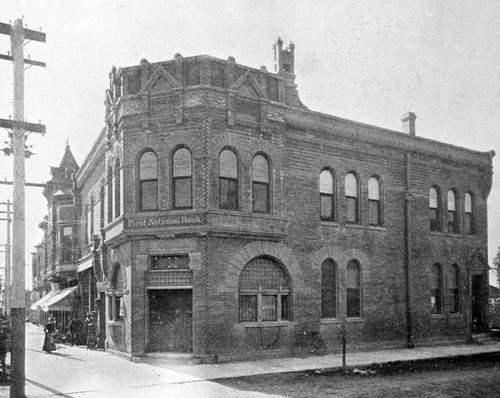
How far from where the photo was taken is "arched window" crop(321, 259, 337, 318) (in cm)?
2161

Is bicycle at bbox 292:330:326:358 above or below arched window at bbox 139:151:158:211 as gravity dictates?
below

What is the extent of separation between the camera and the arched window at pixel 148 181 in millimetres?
19297

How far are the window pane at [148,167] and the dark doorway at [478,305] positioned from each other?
17.1m

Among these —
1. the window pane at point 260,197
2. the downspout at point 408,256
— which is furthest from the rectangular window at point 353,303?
the window pane at point 260,197

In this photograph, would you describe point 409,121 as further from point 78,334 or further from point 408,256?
point 78,334

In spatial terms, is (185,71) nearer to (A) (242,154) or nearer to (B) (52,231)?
(A) (242,154)

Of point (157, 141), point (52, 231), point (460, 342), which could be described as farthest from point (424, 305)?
point (52, 231)

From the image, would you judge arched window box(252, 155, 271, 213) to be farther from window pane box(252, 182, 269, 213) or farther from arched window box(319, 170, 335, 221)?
arched window box(319, 170, 335, 221)

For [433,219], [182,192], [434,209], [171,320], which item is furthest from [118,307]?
[434,209]

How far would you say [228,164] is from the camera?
1936cm

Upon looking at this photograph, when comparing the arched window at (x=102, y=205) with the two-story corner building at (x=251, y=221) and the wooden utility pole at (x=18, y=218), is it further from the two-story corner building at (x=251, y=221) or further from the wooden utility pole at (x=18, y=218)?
the wooden utility pole at (x=18, y=218)

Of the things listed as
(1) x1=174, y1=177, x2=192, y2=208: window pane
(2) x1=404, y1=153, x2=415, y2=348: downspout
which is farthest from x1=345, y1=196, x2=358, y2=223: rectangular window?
(1) x1=174, y1=177, x2=192, y2=208: window pane

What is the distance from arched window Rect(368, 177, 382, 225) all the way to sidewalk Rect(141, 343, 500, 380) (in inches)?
210

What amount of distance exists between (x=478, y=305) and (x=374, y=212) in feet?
28.0
